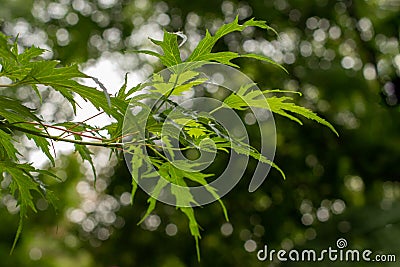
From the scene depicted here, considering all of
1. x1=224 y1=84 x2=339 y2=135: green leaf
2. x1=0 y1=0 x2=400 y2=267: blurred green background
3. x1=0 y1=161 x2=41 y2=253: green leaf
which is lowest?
x1=0 y1=0 x2=400 y2=267: blurred green background

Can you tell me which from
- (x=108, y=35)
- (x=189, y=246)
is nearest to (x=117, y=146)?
(x=189, y=246)

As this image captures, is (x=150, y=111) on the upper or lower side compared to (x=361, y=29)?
upper

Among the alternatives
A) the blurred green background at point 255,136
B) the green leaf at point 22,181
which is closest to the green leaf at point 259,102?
the green leaf at point 22,181

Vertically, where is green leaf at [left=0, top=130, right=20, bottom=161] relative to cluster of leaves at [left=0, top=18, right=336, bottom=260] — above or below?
below

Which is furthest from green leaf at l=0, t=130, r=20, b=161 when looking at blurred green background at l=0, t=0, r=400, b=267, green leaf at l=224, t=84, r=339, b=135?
blurred green background at l=0, t=0, r=400, b=267

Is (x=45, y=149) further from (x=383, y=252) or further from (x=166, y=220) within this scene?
(x=166, y=220)

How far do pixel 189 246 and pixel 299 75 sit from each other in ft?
2.01

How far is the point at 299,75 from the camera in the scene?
5.53ft

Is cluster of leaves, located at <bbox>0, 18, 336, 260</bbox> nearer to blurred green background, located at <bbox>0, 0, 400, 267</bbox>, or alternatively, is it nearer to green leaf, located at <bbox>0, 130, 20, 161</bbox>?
green leaf, located at <bbox>0, 130, 20, 161</bbox>

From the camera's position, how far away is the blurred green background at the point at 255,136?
1.53 meters

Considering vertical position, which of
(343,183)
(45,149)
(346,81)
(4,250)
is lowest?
(343,183)

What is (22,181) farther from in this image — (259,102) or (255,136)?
(255,136)

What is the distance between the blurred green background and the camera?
5.01ft

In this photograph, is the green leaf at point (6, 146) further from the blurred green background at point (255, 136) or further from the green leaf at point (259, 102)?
the blurred green background at point (255, 136)
